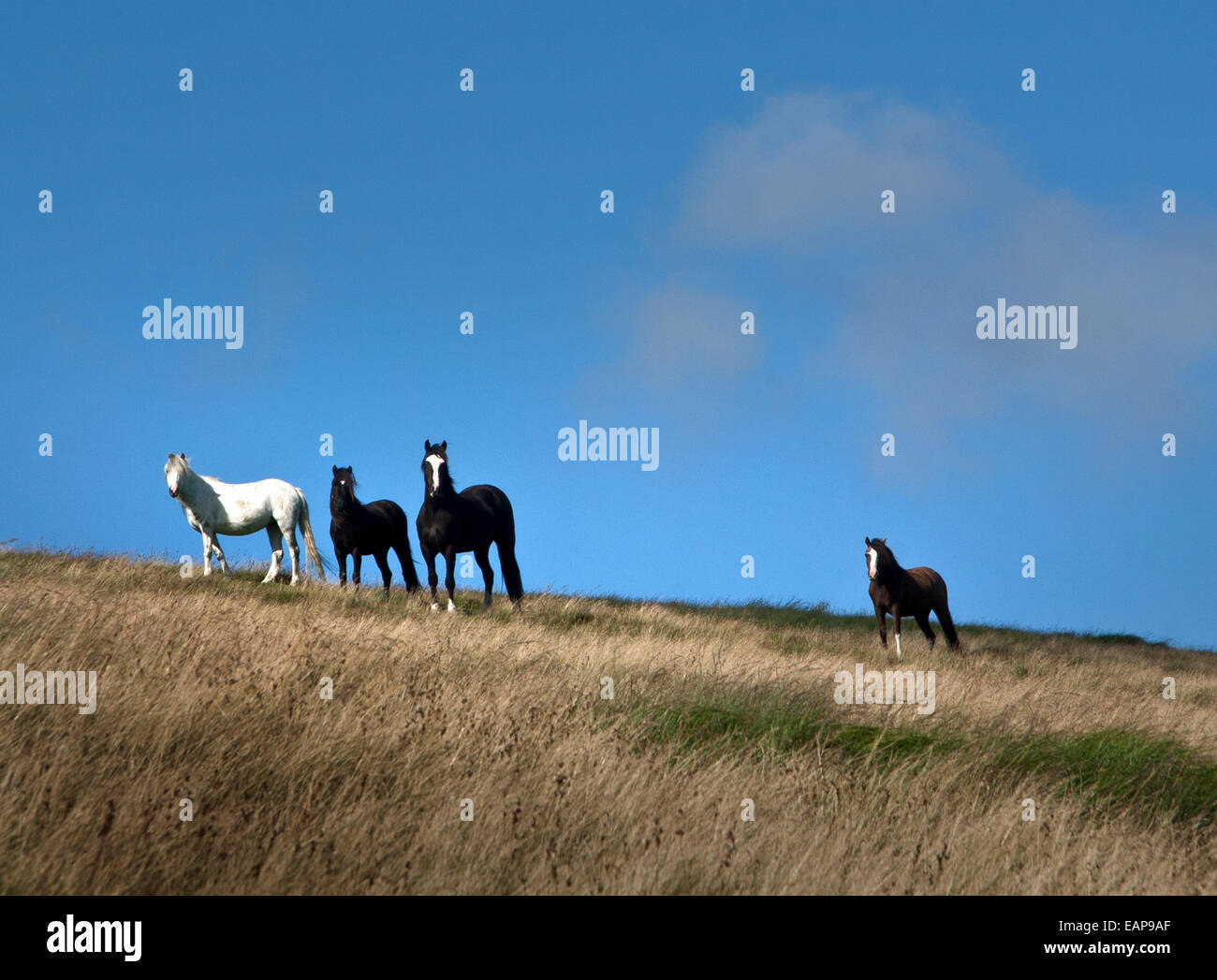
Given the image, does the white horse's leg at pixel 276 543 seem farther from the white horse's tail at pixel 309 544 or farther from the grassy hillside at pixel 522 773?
the grassy hillside at pixel 522 773

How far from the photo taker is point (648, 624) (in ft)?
55.7

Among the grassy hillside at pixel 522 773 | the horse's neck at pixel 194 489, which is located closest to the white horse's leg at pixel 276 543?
the horse's neck at pixel 194 489

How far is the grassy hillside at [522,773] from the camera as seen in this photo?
4406mm

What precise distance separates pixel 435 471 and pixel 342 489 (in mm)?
2215

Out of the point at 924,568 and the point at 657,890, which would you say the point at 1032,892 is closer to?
the point at 657,890

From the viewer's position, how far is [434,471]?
16.2 m

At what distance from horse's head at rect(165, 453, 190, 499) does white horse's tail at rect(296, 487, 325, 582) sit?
230cm

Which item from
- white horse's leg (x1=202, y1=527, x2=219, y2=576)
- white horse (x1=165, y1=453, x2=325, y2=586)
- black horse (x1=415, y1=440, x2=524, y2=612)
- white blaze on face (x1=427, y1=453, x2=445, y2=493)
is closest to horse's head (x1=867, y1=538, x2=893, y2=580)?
black horse (x1=415, y1=440, x2=524, y2=612)

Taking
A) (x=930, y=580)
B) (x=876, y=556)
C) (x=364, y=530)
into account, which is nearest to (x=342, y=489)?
(x=364, y=530)

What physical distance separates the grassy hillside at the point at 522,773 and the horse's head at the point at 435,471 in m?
5.13
